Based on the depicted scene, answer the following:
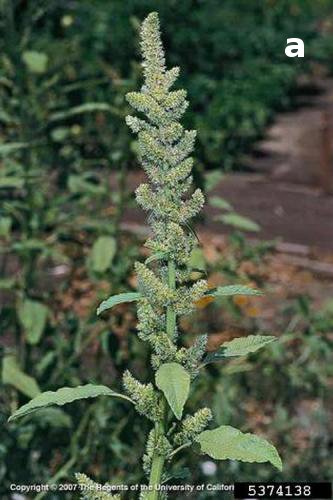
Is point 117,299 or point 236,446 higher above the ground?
point 117,299

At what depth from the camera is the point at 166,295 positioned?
177 cm

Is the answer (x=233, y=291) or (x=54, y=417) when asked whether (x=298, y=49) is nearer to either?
(x=54, y=417)

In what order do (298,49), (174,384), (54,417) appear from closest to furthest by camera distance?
(174,384) → (54,417) → (298,49)

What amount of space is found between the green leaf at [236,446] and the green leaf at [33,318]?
71.4 inches

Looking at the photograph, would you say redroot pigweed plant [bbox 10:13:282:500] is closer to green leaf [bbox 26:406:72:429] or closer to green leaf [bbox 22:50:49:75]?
green leaf [bbox 26:406:72:429]

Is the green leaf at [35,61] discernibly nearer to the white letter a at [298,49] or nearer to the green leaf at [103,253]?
the green leaf at [103,253]

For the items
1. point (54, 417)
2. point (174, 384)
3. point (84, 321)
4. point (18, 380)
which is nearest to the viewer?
point (174, 384)

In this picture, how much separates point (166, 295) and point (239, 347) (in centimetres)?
18

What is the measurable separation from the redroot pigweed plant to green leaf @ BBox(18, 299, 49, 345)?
1.73 m

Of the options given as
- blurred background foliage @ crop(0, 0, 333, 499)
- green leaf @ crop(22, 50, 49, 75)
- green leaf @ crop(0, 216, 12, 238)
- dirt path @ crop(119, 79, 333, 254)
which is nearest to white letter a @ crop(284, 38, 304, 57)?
blurred background foliage @ crop(0, 0, 333, 499)

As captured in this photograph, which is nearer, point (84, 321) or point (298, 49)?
point (298, 49)

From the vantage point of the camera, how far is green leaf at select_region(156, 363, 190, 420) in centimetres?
170

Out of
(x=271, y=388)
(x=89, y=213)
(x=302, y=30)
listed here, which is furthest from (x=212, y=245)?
(x=302, y=30)

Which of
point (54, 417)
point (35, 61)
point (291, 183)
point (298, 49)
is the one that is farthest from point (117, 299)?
point (291, 183)
